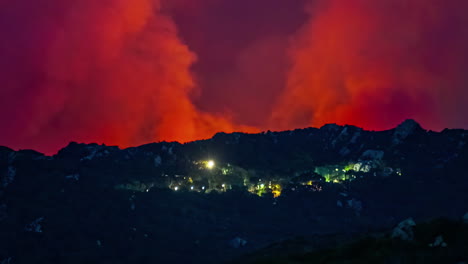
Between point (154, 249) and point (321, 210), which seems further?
point (321, 210)

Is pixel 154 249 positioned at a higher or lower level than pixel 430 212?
lower

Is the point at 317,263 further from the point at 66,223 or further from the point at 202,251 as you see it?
the point at 66,223

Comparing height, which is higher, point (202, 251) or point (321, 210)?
point (321, 210)

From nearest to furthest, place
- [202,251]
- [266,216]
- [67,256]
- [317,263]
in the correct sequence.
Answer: [317,263]
[67,256]
[202,251]
[266,216]

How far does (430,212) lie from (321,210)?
44.7 m

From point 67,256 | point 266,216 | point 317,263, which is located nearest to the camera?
point 317,263

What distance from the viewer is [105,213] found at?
575 feet

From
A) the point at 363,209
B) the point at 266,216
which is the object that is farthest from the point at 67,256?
the point at 363,209

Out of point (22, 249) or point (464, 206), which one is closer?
point (22, 249)

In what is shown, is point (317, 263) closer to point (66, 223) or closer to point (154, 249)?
point (154, 249)

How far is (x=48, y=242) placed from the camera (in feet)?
495

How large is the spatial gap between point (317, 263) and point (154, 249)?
88813 millimetres

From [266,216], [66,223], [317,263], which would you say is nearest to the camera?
[317,263]

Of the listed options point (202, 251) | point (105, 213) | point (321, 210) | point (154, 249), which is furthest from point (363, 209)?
point (105, 213)
